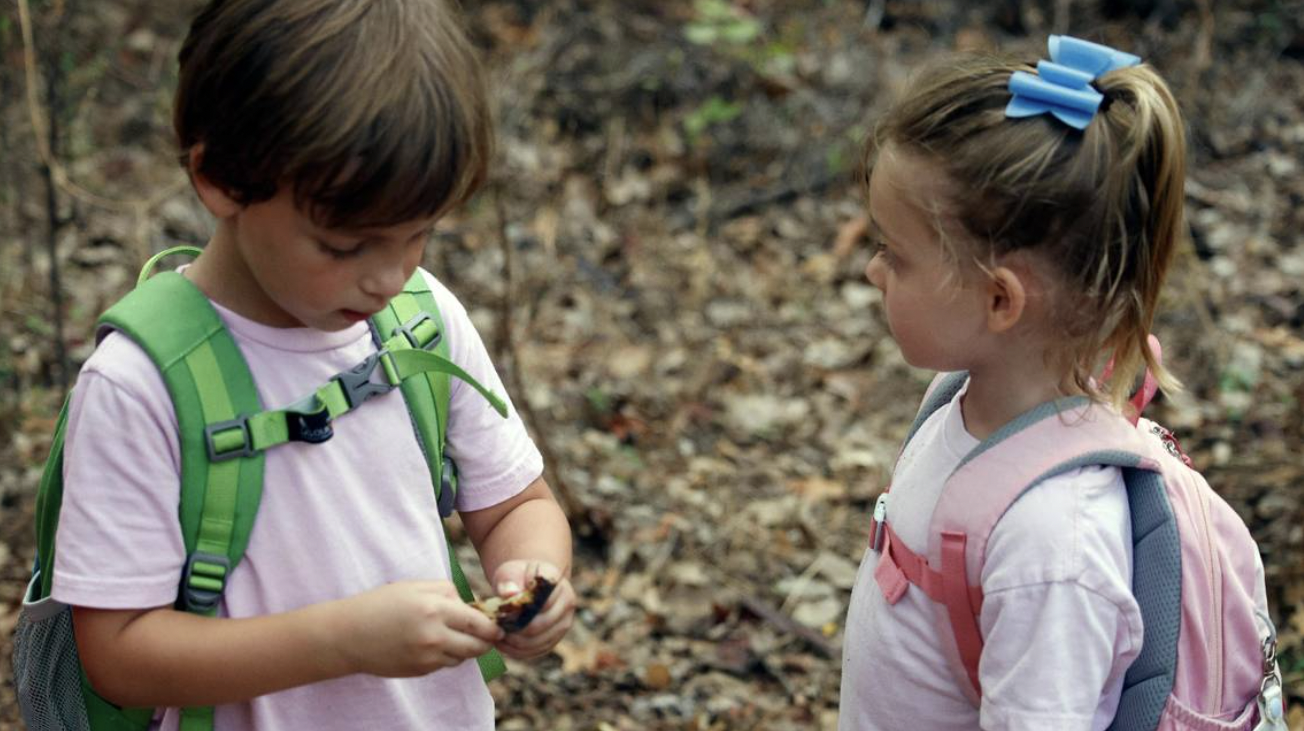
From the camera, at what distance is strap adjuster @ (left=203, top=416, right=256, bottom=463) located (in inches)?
67.2

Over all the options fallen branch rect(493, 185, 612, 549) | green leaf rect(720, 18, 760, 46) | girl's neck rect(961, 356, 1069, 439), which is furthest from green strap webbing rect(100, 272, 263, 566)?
green leaf rect(720, 18, 760, 46)

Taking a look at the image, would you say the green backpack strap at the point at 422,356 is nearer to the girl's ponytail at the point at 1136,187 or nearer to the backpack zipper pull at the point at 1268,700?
the girl's ponytail at the point at 1136,187

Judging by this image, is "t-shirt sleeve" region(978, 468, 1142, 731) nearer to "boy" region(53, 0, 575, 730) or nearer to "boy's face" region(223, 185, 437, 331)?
"boy" region(53, 0, 575, 730)

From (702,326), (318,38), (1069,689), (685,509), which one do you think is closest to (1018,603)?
(1069,689)

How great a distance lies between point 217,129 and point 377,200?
8.7 inches

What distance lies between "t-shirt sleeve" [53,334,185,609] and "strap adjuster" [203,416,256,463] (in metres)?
0.04

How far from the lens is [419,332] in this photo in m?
1.95

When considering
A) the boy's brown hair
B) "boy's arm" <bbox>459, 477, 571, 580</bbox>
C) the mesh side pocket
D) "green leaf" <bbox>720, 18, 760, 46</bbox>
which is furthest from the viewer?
"green leaf" <bbox>720, 18, 760, 46</bbox>

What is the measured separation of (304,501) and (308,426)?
0.11 meters

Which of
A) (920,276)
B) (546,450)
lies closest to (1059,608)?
(920,276)

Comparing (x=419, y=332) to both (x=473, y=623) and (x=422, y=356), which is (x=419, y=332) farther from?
(x=473, y=623)

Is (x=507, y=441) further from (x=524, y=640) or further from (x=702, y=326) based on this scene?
(x=702, y=326)

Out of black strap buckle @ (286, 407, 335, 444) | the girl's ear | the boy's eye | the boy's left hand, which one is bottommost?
the boy's left hand

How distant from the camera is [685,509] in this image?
4.47 metres
